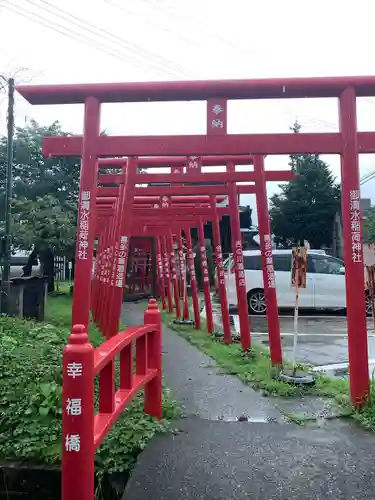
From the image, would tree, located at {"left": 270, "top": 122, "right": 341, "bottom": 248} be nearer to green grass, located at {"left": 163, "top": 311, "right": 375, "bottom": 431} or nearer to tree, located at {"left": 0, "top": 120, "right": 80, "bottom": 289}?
tree, located at {"left": 0, "top": 120, "right": 80, "bottom": 289}

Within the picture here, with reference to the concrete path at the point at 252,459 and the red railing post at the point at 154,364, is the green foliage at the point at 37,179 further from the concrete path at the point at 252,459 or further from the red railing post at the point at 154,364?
the concrete path at the point at 252,459

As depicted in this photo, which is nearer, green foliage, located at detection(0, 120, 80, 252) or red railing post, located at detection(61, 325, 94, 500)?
red railing post, located at detection(61, 325, 94, 500)

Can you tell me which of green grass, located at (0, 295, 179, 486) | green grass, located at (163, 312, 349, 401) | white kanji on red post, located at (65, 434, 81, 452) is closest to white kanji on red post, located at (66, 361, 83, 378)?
white kanji on red post, located at (65, 434, 81, 452)

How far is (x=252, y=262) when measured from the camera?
1540 centimetres

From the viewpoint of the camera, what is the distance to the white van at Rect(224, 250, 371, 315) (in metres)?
15.0

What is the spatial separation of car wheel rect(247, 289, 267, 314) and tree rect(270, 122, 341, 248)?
14.0 meters

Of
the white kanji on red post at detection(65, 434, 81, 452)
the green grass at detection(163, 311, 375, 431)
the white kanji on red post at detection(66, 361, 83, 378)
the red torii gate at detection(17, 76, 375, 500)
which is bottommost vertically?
the green grass at detection(163, 311, 375, 431)

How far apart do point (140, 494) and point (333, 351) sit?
6899 mm

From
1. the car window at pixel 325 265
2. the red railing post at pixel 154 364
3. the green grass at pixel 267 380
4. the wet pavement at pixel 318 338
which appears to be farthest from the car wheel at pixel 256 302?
the red railing post at pixel 154 364

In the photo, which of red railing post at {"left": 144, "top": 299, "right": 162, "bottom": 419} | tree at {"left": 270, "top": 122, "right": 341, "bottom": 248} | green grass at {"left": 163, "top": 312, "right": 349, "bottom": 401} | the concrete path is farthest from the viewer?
tree at {"left": 270, "top": 122, "right": 341, "bottom": 248}

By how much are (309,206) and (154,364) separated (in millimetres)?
25395

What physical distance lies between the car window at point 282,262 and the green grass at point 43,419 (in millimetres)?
9819

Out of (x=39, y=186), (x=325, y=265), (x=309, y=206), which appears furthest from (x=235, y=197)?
(x=309, y=206)

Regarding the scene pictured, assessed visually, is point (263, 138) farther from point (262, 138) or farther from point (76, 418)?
point (76, 418)
